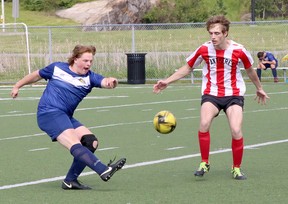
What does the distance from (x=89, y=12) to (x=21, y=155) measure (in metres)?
53.8

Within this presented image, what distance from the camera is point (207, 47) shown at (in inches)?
450

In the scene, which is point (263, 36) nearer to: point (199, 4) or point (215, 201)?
point (199, 4)

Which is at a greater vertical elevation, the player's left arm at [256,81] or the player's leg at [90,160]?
the player's left arm at [256,81]

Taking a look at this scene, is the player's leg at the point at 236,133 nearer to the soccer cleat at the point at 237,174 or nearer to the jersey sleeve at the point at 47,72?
the soccer cleat at the point at 237,174

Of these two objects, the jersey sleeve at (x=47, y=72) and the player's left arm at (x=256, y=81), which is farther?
the player's left arm at (x=256, y=81)

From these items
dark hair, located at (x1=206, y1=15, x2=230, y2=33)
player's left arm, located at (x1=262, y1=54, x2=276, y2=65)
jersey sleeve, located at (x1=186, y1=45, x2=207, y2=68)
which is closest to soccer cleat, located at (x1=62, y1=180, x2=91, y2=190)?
jersey sleeve, located at (x1=186, y1=45, x2=207, y2=68)

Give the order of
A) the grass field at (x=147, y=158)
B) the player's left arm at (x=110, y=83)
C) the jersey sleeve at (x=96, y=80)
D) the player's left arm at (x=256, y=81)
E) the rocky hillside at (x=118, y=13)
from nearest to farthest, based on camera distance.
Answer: the grass field at (x=147, y=158) < the player's left arm at (x=110, y=83) < the jersey sleeve at (x=96, y=80) < the player's left arm at (x=256, y=81) < the rocky hillside at (x=118, y=13)

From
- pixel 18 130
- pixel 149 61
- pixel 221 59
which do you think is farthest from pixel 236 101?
pixel 149 61

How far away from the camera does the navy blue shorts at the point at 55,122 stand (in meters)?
10.4

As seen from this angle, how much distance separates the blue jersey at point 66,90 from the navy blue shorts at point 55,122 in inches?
2.3

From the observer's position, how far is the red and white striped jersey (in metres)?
11.4

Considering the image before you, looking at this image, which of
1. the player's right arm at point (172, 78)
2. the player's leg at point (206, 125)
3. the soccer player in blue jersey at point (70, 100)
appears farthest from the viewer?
the player's right arm at point (172, 78)

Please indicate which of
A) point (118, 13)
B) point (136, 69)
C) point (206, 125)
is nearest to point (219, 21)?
point (206, 125)

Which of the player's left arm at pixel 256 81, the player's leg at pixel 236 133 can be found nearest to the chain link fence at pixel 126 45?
the player's left arm at pixel 256 81
